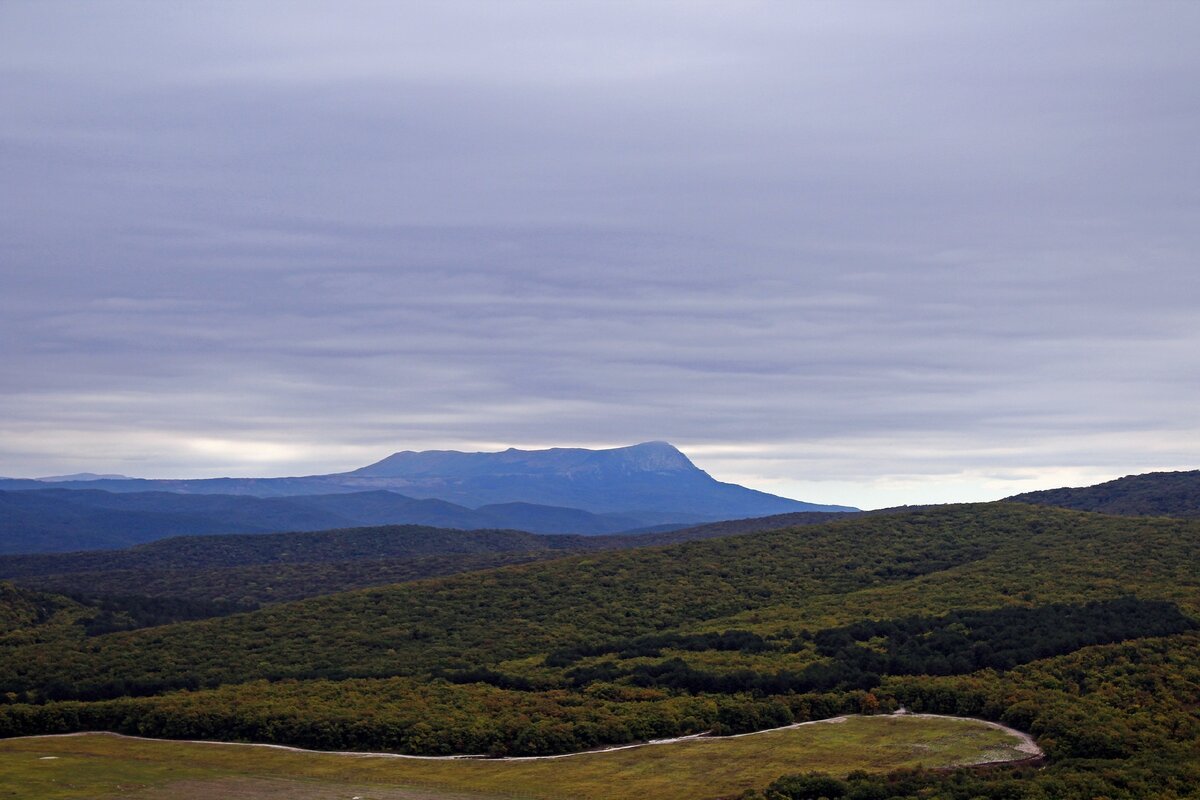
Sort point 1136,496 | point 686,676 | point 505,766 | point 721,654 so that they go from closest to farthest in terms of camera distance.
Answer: point 505,766, point 686,676, point 721,654, point 1136,496

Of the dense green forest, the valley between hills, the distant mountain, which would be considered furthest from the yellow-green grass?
the distant mountain

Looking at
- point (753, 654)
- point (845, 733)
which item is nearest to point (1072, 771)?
point (845, 733)

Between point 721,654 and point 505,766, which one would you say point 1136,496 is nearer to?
point 721,654

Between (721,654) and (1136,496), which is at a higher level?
(1136,496)

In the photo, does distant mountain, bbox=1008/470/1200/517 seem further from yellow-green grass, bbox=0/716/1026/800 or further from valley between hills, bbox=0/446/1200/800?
yellow-green grass, bbox=0/716/1026/800

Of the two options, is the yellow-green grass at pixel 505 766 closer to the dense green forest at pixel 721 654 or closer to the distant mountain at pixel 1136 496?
the dense green forest at pixel 721 654

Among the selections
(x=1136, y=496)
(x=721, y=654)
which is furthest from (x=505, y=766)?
(x=1136, y=496)

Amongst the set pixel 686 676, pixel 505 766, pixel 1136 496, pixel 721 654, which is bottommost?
pixel 505 766
